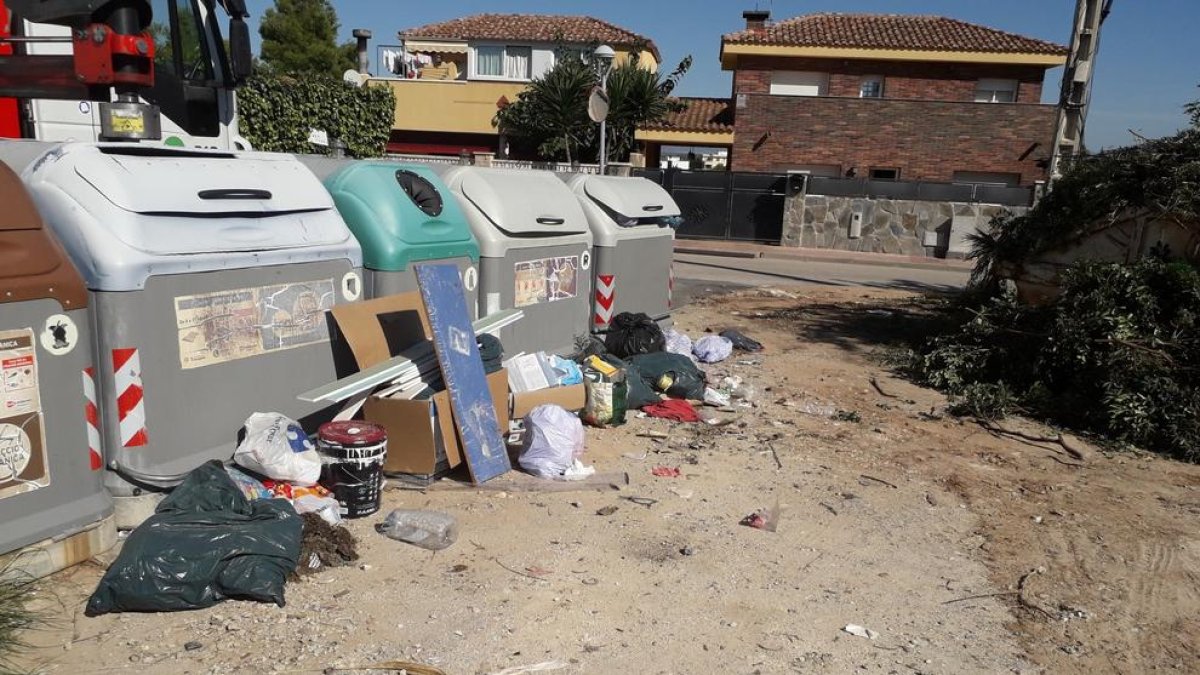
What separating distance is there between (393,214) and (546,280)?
184 centimetres

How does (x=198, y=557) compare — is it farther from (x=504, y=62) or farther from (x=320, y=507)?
(x=504, y=62)

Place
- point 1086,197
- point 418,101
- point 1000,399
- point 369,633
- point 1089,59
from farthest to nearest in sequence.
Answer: point 418,101, point 1089,59, point 1086,197, point 1000,399, point 369,633

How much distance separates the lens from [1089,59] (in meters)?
13.8

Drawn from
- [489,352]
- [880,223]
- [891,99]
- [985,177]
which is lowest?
[489,352]

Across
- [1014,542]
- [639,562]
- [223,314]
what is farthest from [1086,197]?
[223,314]

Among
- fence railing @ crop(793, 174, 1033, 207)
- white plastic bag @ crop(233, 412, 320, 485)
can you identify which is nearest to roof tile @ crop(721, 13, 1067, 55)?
fence railing @ crop(793, 174, 1033, 207)

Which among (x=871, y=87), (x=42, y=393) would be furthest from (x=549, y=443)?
(x=871, y=87)

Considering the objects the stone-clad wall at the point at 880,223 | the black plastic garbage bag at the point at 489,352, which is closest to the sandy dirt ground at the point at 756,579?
the black plastic garbage bag at the point at 489,352

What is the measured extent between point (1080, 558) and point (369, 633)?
3.66 m

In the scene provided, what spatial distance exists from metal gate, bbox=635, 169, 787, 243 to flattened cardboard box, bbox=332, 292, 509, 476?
1809cm

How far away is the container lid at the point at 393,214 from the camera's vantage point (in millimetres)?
5215

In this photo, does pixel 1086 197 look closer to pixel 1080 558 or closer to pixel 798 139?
pixel 1080 558

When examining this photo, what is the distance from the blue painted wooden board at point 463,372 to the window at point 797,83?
26.6m

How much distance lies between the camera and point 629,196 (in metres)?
8.18
